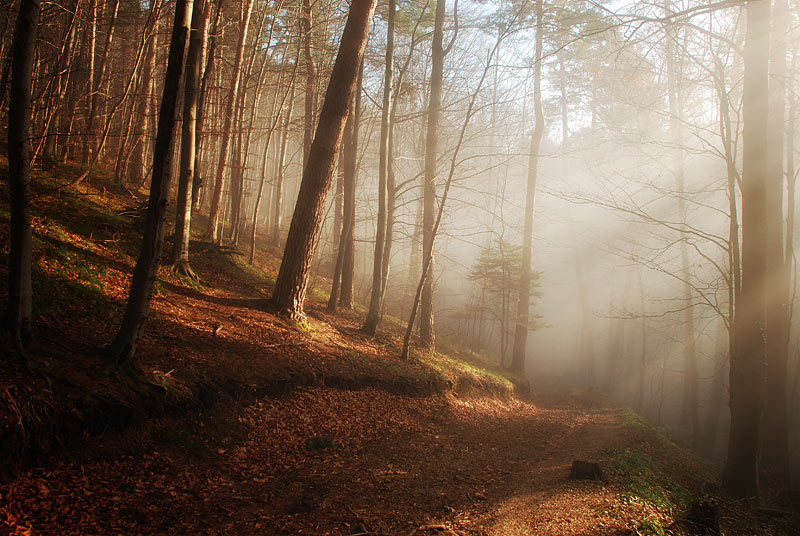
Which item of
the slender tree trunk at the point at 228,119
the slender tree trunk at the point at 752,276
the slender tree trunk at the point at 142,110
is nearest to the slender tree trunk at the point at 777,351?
the slender tree trunk at the point at 752,276

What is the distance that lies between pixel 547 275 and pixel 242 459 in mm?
36114

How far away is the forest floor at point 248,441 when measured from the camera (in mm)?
3617

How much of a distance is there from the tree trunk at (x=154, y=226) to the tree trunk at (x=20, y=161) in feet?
2.92

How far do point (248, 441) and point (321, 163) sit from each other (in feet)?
17.4

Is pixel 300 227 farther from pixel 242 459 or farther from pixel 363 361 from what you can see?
pixel 242 459

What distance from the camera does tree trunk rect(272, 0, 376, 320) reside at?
27.3 feet

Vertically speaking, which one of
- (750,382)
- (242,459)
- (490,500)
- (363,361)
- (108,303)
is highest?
(108,303)

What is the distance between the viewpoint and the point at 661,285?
93.5 feet

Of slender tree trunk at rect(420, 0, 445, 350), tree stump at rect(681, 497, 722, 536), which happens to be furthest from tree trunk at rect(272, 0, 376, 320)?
tree stump at rect(681, 497, 722, 536)

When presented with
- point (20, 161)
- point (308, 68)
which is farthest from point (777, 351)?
point (308, 68)

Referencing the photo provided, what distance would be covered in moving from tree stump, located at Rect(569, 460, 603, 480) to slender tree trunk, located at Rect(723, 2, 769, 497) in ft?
9.86

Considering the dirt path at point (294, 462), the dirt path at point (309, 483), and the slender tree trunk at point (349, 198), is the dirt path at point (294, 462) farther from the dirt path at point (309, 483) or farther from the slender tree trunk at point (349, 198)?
the slender tree trunk at point (349, 198)

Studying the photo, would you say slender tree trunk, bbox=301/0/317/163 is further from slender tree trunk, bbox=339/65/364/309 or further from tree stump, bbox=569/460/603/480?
tree stump, bbox=569/460/603/480

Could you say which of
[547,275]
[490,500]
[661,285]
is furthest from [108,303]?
[547,275]
